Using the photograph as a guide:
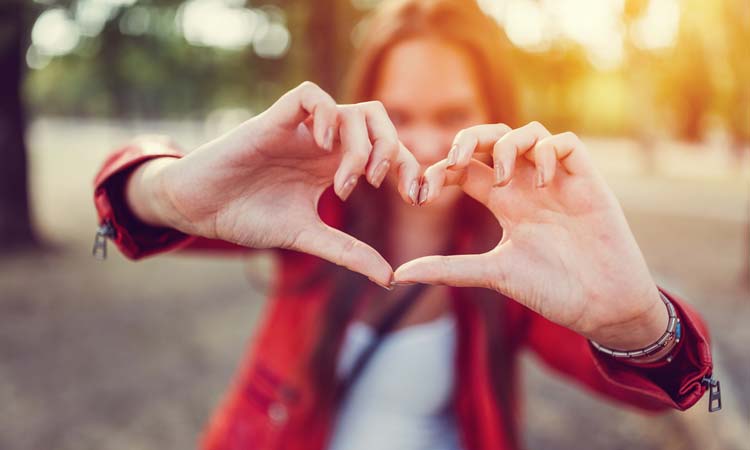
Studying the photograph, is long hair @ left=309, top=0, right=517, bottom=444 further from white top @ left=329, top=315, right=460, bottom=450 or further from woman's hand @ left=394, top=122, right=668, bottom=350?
woman's hand @ left=394, top=122, right=668, bottom=350

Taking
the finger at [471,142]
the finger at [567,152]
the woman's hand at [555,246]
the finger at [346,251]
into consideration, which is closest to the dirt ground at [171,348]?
the woman's hand at [555,246]

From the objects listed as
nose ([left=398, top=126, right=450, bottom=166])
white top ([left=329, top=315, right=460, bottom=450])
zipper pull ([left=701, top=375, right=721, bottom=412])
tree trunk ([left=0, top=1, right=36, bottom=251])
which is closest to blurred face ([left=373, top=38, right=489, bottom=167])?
nose ([left=398, top=126, right=450, bottom=166])

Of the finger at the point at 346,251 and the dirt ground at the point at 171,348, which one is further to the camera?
the dirt ground at the point at 171,348

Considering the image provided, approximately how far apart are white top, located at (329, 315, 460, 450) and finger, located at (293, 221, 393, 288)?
84cm

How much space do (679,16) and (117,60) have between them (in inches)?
307

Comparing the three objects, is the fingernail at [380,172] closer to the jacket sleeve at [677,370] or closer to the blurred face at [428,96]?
the jacket sleeve at [677,370]

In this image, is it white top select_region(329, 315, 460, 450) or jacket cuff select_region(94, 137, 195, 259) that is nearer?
jacket cuff select_region(94, 137, 195, 259)

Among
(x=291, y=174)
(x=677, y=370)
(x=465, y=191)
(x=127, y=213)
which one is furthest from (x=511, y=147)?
(x=127, y=213)

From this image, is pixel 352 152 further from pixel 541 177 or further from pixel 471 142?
pixel 541 177

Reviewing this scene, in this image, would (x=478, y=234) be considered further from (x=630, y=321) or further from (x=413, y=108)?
(x=630, y=321)

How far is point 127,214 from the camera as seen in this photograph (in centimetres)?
138

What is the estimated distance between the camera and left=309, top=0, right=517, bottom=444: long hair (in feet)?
6.01

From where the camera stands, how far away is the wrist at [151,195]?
1.24 meters

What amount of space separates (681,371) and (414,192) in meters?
0.67
